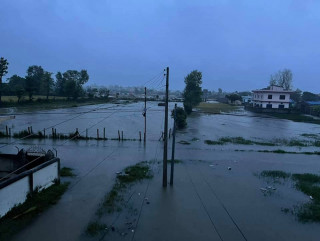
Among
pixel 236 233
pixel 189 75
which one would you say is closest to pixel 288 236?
pixel 236 233

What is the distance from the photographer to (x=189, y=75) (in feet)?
250

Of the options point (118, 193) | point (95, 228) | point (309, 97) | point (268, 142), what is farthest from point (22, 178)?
point (309, 97)

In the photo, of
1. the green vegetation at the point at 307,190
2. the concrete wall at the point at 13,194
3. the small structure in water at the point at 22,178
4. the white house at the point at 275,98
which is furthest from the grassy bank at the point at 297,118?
the concrete wall at the point at 13,194

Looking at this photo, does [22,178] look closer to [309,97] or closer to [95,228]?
[95,228]

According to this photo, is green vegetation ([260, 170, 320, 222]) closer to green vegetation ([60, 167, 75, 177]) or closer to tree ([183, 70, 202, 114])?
green vegetation ([60, 167, 75, 177])

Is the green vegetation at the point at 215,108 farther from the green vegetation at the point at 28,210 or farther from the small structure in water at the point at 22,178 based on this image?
the green vegetation at the point at 28,210

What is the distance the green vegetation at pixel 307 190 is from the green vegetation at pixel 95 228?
763 centimetres

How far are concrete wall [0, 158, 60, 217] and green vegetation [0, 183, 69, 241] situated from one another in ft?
0.73

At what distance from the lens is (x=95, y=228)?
9.59 meters

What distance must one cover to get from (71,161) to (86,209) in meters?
8.13

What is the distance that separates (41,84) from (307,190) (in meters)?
81.7

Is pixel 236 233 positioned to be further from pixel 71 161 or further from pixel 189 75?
pixel 189 75

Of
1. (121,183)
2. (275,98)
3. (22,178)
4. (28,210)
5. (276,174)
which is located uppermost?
(275,98)

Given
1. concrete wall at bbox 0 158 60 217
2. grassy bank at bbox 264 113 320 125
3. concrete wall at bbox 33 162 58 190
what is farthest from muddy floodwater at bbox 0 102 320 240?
grassy bank at bbox 264 113 320 125
